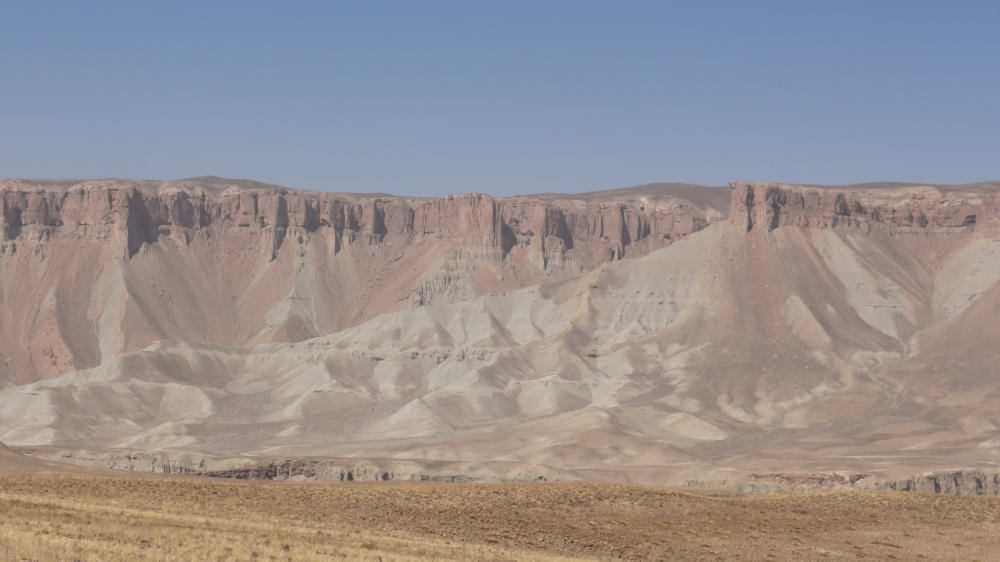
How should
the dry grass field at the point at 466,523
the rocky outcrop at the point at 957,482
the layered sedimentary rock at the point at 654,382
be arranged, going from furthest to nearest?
the layered sedimentary rock at the point at 654,382, the rocky outcrop at the point at 957,482, the dry grass field at the point at 466,523

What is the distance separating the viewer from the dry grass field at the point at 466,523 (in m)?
34.5

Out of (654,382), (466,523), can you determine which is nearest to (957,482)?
(654,382)

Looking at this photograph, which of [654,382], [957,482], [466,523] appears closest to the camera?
[466,523]

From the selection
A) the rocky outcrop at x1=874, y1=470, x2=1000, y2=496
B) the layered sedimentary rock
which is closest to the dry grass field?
the rocky outcrop at x1=874, y1=470, x2=1000, y2=496

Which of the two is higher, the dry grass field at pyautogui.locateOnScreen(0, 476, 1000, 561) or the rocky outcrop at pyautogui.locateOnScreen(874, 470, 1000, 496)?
the dry grass field at pyautogui.locateOnScreen(0, 476, 1000, 561)

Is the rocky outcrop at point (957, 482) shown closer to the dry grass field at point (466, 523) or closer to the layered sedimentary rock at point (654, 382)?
the layered sedimentary rock at point (654, 382)

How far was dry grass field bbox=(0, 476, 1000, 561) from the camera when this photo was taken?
34.5 metres

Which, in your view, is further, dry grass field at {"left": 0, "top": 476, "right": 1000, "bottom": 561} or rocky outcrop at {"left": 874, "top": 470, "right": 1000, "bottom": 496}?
rocky outcrop at {"left": 874, "top": 470, "right": 1000, "bottom": 496}

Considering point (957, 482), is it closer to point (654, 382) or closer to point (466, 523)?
point (654, 382)

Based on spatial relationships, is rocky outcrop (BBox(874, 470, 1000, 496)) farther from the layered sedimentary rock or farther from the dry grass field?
the dry grass field

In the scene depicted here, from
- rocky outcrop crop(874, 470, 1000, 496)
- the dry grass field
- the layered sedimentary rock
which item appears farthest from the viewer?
the layered sedimentary rock

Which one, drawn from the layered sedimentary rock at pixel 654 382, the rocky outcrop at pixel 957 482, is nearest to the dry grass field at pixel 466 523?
the rocky outcrop at pixel 957 482

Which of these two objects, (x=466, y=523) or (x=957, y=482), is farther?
(x=957, y=482)

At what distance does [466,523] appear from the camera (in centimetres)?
4425
